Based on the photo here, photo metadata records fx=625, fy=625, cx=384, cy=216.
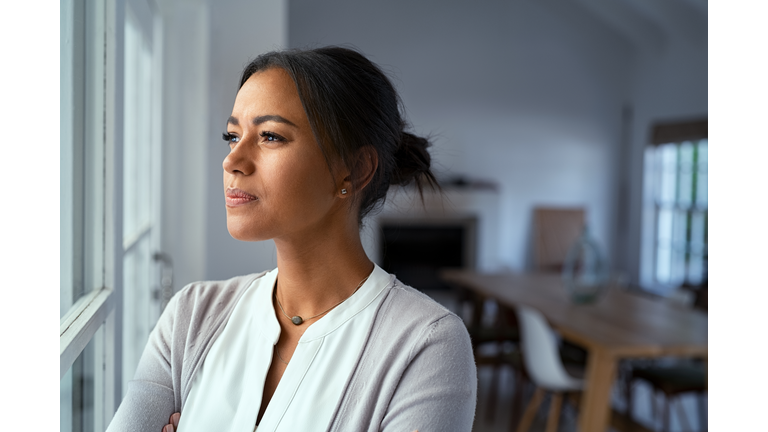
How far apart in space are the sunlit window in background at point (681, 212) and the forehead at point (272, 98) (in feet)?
18.7

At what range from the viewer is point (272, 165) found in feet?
3.07

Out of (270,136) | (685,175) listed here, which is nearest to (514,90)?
(685,175)

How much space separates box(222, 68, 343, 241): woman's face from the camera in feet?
3.08

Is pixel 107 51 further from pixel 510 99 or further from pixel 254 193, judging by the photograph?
pixel 510 99

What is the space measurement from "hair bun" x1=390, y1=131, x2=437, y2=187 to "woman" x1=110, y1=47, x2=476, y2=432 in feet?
0.05

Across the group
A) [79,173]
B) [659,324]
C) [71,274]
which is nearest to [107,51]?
[79,173]

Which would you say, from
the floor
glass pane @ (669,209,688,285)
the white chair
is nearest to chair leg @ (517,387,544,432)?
the white chair

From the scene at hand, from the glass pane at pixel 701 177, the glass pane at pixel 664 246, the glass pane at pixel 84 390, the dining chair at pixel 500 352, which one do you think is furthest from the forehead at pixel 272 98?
the glass pane at pixel 664 246

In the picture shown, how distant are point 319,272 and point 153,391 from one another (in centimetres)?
32

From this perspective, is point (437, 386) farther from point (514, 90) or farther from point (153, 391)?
point (514, 90)

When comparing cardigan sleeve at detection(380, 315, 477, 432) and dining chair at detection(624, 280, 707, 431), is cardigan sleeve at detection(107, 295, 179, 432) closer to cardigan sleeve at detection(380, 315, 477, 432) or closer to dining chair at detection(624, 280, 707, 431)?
cardigan sleeve at detection(380, 315, 477, 432)
